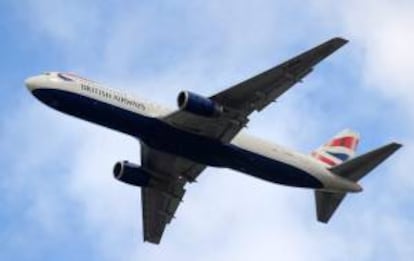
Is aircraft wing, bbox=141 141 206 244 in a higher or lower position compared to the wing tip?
lower

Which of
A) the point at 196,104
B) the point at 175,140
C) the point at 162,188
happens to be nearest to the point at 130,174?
the point at 162,188

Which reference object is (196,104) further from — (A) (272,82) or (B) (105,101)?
(B) (105,101)

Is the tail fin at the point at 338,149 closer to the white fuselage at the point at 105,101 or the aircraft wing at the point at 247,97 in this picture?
the white fuselage at the point at 105,101

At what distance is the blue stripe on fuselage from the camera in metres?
78.6

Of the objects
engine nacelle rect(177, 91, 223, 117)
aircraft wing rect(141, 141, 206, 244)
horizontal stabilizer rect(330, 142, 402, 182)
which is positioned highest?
engine nacelle rect(177, 91, 223, 117)

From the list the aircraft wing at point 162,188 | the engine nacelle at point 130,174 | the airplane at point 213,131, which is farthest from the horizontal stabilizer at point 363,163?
the engine nacelle at point 130,174

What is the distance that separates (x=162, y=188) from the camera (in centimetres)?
8925

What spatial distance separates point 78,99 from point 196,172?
42.3 ft

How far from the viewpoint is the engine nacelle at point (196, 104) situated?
7662 cm

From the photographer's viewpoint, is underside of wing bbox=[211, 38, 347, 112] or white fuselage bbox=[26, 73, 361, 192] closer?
underside of wing bbox=[211, 38, 347, 112]

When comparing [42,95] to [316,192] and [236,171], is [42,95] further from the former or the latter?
[316,192]

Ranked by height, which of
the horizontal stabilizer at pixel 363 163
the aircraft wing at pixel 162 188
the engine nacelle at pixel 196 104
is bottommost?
the aircraft wing at pixel 162 188

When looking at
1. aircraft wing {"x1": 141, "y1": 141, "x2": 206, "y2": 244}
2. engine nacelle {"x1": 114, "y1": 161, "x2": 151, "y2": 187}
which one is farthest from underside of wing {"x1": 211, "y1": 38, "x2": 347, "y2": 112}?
engine nacelle {"x1": 114, "y1": 161, "x2": 151, "y2": 187}

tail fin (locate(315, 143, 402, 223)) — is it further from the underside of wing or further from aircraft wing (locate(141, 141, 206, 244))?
aircraft wing (locate(141, 141, 206, 244))
